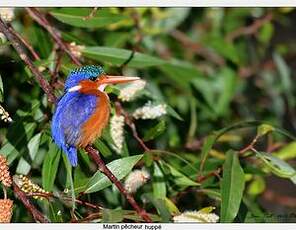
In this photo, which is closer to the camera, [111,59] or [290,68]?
[111,59]

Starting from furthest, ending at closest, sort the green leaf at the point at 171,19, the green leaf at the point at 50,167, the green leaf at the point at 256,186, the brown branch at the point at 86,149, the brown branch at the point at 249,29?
the brown branch at the point at 249,29 < the green leaf at the point at 171,19 < the green leaf at the point at 256,186 < the green leaf at the point at 50,167 < the brown branch at the point at 86,149

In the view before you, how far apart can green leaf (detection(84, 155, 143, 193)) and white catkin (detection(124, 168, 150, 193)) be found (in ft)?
0.17

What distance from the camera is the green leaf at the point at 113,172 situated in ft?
2.95

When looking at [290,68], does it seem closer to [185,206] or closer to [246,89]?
[246,89]

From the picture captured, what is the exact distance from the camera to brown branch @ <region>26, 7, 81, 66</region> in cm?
107

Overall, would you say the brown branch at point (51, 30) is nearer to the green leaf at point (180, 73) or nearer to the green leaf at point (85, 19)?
the green leaf at point (85, 19)

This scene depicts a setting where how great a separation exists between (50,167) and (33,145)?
0.20ft

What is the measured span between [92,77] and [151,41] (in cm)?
81

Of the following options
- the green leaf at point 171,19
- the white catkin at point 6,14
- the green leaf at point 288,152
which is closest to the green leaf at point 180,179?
the white catkin at point 6,14

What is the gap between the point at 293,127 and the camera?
6.18 ft

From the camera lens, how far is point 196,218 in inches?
36.3

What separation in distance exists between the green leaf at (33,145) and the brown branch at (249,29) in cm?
90
